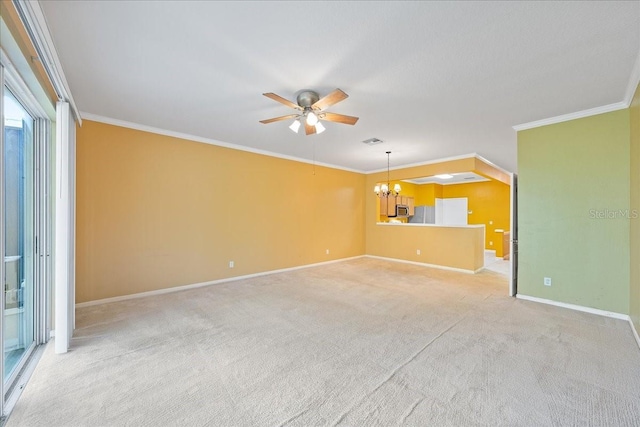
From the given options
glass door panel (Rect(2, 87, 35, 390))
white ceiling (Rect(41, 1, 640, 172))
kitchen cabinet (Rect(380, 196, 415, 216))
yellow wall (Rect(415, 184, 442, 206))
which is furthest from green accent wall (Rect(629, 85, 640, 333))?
yellow wall (Rect(415, 184, 442, 206))

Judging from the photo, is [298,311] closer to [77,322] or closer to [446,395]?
[446,395]

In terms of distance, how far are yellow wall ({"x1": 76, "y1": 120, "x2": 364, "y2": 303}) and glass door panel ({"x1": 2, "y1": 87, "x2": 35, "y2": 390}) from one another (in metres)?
1.07

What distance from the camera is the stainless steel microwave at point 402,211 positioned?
7829mm

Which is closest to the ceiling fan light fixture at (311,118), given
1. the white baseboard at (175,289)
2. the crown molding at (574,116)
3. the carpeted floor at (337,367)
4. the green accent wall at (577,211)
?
the carpeted floor at (337,367)

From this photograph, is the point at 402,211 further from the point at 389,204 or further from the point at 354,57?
the point at 354,57

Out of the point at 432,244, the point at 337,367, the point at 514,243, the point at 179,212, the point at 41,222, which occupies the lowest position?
the point at 337,367

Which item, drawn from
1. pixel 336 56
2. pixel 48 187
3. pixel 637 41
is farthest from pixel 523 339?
pixel 48 187

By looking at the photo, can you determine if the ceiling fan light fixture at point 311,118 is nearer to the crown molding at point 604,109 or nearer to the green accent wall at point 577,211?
the crown molding at point 604,109

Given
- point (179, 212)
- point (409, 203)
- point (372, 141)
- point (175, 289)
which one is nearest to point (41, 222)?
point (179, 212)

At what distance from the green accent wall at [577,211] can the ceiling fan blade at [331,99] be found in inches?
123

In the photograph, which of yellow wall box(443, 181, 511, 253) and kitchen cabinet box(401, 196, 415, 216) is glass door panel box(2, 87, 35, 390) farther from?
yellow wall box(443, 181, 511, 253)

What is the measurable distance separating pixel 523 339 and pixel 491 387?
108 centimetres

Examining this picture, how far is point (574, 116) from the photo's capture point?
3.43 m

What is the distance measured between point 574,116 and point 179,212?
18.9 ft
